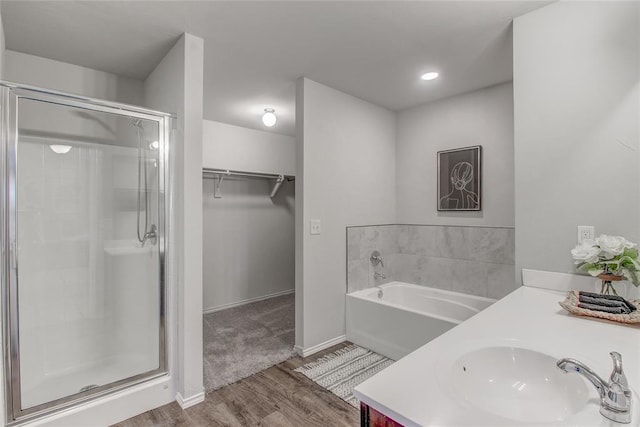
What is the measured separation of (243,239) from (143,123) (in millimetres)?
2451

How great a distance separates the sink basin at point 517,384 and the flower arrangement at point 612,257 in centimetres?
68

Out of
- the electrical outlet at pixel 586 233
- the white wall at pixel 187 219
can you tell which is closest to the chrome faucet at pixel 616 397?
the electrical outlet at pixel 586 233

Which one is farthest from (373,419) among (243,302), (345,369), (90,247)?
(243,302)

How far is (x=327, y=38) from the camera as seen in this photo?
2139mm

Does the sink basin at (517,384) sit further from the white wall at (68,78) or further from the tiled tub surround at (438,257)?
the white wall at (68,78)

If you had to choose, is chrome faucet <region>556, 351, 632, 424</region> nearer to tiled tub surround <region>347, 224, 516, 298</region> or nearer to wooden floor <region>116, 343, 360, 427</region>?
wooden floor <region>116, 343, 360, 427</region>

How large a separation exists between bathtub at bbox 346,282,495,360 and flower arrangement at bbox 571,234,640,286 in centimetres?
107

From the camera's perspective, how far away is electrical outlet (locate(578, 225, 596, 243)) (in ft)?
5.25

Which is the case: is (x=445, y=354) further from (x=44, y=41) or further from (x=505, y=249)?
(x=44, y=41)

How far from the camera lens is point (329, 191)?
2.96 meters

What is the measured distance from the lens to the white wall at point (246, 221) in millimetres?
4082

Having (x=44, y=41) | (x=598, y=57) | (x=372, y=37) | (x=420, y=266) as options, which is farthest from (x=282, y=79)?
(x=420, y=266)

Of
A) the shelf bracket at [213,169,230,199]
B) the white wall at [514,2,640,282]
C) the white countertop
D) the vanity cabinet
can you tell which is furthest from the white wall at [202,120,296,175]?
the vanity cabinet

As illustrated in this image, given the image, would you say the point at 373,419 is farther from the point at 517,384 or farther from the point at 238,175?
the point at 238,175
